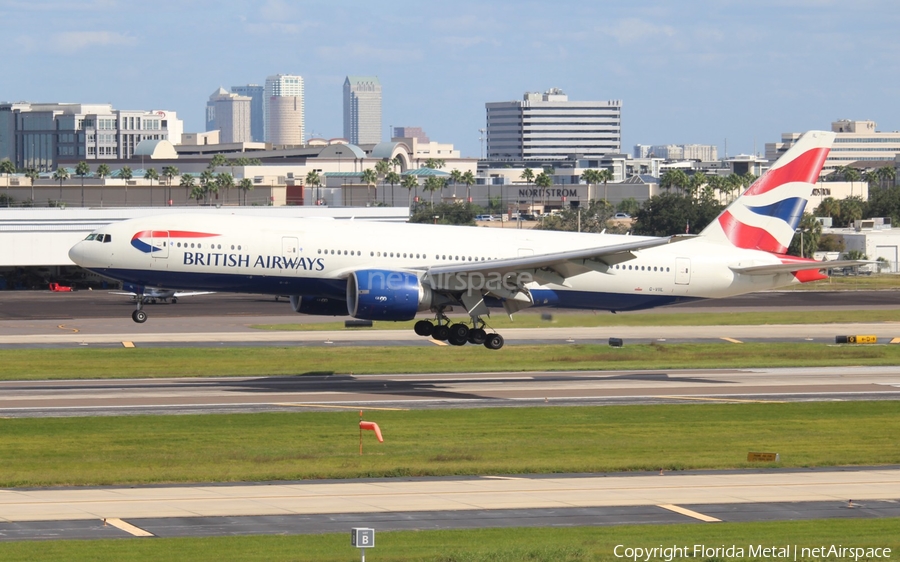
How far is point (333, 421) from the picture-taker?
153 feet

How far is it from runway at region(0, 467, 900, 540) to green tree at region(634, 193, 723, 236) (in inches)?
4822

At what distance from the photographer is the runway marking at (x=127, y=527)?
29.6 meters

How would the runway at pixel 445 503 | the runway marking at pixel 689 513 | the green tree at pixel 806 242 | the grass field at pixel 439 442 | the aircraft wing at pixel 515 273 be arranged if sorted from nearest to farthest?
the runway at pixel 445 503, the runway marking at pixel 689 513, the grass field at pixel 439 442, the aircraft wing at pixel 515 273, the green tree at pixel 806 242

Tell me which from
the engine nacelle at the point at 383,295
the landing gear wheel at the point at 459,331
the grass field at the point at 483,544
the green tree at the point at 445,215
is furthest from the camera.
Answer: the green tree at the point at 445,215

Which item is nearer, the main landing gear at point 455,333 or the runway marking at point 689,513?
the runway marking at point 689,513

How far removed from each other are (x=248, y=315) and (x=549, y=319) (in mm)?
42779

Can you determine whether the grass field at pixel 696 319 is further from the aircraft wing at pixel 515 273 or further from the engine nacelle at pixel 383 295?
the engine nacelle at pixel 383 295

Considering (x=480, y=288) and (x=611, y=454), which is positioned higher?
(x=480, y=288)

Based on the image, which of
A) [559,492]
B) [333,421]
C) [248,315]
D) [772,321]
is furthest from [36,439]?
[772,321]

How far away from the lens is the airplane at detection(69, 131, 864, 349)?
52.0 m

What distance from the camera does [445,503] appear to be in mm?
33344

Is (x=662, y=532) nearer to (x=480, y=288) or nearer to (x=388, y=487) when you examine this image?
(x=388, y=487)

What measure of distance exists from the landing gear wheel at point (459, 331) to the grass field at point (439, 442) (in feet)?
20.2

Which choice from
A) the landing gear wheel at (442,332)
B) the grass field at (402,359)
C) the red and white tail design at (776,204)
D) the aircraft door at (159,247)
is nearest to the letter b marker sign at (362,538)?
the aircraft door at (159,247)
